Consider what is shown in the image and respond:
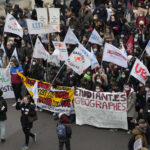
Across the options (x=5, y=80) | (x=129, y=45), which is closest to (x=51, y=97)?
(x=5, y=80)

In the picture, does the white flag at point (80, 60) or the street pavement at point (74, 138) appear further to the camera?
the white flag at point (80, 60)

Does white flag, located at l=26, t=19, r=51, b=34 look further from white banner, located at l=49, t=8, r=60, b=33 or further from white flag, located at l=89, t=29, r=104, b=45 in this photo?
white flag, located at l=89, t=29, r=104, b=45

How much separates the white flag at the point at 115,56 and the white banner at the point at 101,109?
3.71 feet

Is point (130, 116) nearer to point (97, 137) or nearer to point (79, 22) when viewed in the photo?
point (97, 137)

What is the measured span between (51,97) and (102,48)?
2875mm

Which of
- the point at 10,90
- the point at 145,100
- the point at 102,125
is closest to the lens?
the point at 145,100

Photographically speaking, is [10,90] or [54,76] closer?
[54,76]

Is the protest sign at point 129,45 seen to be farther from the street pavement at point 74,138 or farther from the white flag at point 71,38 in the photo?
the street pavement at point 74,138

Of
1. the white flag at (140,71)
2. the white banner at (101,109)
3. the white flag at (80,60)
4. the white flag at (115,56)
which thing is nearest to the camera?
the white flag at (140,71)

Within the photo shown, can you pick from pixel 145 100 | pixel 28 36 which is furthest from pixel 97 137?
pixel 28 36

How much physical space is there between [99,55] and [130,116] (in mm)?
3118

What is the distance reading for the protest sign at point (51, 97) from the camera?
12.5 m

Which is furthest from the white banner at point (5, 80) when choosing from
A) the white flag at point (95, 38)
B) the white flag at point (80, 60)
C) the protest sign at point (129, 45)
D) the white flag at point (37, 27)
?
the protest sign at point (129, 45)

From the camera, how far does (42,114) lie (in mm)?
13234
